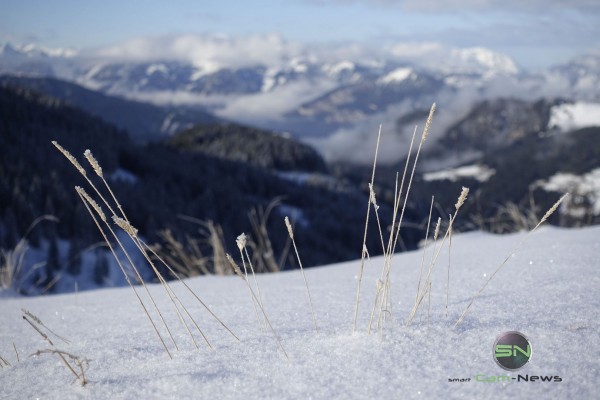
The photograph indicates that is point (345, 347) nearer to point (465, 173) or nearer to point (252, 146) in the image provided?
point (252, 146)

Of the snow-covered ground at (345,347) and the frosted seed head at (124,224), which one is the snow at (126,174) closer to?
the snow-covered ground at (345,347)

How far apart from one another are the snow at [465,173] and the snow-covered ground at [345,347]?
495ft

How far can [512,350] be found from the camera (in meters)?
1.33

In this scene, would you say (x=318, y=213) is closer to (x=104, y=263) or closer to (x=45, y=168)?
(x=45, y=168)

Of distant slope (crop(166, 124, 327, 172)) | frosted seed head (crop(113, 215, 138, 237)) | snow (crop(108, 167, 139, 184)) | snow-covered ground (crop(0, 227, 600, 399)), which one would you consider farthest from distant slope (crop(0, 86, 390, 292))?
distant slope (crop(166, 124, 327, 172))

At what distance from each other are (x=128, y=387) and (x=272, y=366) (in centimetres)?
45

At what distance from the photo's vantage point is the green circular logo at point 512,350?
1294 mm

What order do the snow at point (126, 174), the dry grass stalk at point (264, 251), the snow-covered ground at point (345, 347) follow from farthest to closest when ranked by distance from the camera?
the snow at point (126, 174) → the dry grass stalk at point (264, 251) → the snow-covered ground at point (345, 347)

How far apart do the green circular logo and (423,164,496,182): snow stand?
151589 millimetres

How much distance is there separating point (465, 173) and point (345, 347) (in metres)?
173

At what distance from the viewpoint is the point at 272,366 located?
1399 millimetres

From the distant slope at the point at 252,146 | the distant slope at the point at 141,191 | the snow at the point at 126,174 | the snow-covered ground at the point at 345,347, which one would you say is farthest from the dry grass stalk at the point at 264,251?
the distant slope at the point at 252,146

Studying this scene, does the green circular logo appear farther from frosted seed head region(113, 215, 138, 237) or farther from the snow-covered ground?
frosted seed head region(113, 215, 138, 237)

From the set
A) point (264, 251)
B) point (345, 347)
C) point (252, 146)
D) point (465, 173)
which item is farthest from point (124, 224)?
point (465, 173)
